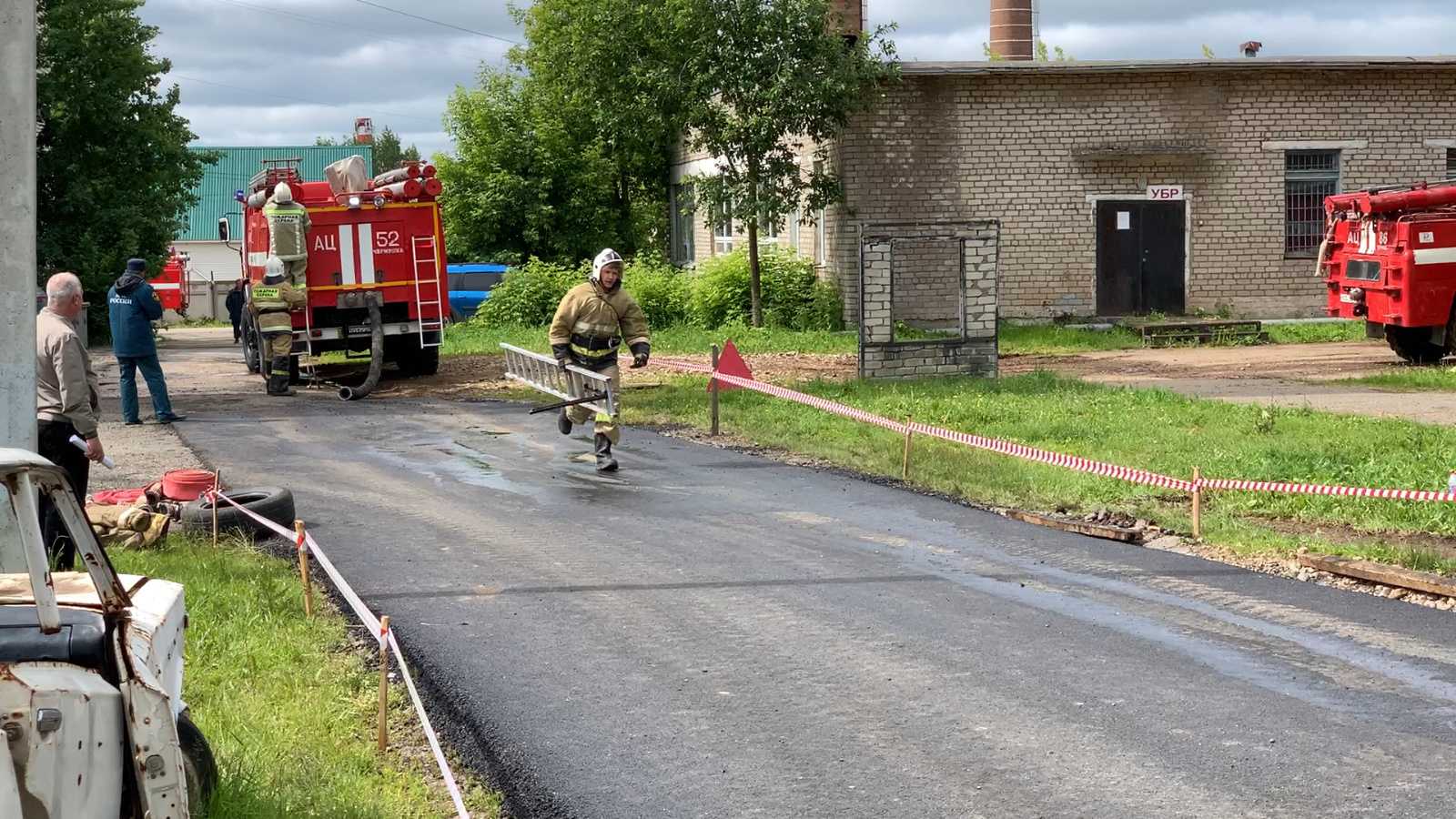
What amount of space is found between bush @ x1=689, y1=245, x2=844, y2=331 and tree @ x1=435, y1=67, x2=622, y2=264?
8.71m

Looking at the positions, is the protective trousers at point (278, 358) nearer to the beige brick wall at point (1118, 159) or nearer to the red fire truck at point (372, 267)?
the red fire truck at point (372, 267)

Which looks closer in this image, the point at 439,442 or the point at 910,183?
the point at 439,442

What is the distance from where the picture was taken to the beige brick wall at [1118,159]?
89.8 ft

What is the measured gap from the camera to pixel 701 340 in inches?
1041

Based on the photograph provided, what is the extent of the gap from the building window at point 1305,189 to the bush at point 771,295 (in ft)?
28.6

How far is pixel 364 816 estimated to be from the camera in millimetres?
4855

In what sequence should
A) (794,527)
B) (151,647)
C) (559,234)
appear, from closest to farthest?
(151,647)
(794,527)
(559,234)

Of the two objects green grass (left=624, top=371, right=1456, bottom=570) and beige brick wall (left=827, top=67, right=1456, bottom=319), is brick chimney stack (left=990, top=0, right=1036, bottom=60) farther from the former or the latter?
green grass (left=624, top=371, right=1456, bottom=570)

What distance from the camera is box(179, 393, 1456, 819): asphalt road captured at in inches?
206

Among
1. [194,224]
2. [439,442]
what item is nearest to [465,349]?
[439,442]

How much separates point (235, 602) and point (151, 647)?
370cm

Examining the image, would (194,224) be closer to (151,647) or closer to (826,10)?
(826,10)

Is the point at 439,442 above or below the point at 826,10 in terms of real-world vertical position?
below

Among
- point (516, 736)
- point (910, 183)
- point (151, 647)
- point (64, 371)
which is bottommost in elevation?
point (516, 736)
